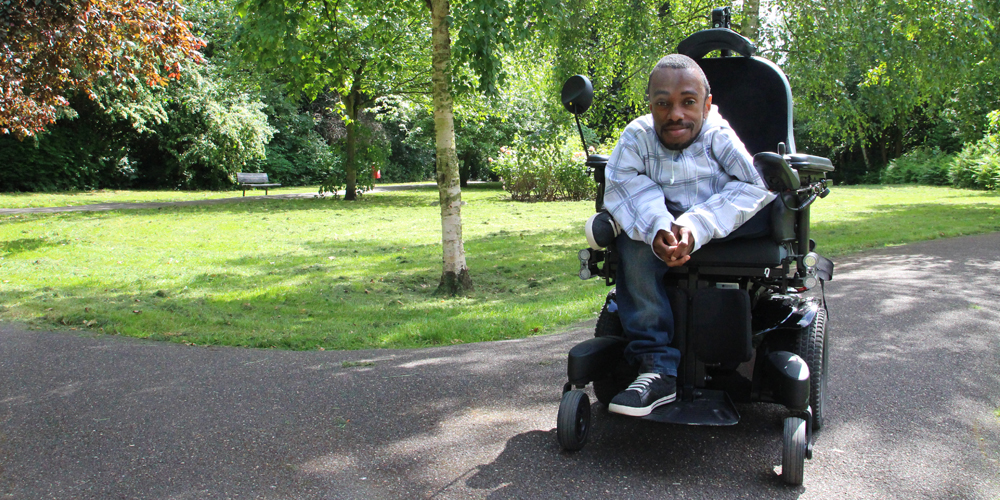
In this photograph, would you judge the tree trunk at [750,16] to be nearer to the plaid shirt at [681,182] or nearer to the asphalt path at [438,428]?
the asphalt path at [438,428]

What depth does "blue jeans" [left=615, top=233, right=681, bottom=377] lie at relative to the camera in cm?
332

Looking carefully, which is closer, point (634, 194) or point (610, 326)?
point (634, 194)

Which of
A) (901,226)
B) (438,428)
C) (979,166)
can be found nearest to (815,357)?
(438,428)

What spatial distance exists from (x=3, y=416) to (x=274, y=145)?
114ft

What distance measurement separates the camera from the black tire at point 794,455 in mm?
3027

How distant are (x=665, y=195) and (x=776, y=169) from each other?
1.85ft

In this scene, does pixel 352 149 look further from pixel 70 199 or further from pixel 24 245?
pixel 24 245

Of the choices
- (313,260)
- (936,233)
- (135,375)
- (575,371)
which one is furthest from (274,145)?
(575,371)

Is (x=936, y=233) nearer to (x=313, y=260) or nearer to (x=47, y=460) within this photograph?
(x=313, y=260)

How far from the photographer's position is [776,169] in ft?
10.2

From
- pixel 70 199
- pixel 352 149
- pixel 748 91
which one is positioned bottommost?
pixel 70 199

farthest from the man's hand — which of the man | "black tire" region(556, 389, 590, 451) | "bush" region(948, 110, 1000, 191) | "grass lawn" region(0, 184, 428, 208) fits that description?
"bush" region(948, 110, 1000, 191)

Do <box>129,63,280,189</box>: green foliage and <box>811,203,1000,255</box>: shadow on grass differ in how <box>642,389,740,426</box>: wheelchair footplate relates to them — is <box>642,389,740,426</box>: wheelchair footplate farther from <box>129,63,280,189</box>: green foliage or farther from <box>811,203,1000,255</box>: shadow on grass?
<box>129,63,280,189</box>: green foliage

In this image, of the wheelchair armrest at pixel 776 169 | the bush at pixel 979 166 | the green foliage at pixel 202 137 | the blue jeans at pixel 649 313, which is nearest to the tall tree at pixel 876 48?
the wheelchair armrest at pixel 776 169
